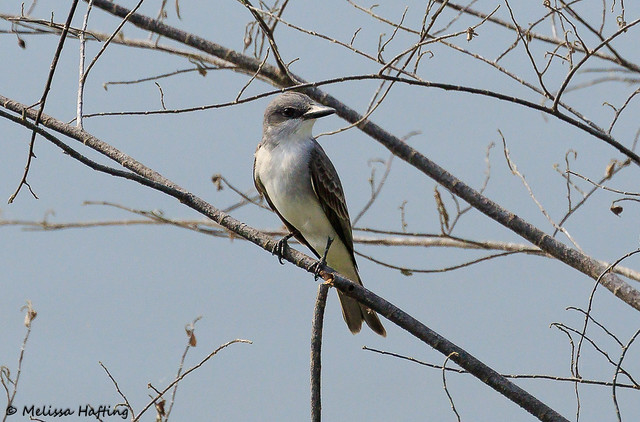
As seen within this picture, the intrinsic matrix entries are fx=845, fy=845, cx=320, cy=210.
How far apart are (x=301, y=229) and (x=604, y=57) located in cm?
177

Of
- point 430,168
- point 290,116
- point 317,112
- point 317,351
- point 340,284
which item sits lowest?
point 317,351

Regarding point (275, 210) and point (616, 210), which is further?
point (275, 210)

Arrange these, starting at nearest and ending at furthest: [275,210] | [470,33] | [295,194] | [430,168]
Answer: [470,33]
[430,168]
[295,194]
[275,210]

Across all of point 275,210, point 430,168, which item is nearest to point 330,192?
point 275,210

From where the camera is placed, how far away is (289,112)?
466cm

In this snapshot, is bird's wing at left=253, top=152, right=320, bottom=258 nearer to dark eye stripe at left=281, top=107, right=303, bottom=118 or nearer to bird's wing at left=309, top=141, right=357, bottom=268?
bird's wing at left=309, top=141, right=357, bottom=268

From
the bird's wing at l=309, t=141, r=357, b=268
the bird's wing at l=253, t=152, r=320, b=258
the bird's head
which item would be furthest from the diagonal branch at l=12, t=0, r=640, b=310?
the bird's wing at l=253, t=152, r=320, b=258

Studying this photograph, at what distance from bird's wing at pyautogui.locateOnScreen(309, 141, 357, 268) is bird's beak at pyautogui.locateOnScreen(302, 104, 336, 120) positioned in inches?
8.8

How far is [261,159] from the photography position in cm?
464

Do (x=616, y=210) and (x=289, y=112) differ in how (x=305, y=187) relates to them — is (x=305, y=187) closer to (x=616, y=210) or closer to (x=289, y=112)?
(x=289, y=112)

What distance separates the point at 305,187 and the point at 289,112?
17.9 inches

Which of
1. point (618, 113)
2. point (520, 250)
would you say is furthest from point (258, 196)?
point (618, 113)

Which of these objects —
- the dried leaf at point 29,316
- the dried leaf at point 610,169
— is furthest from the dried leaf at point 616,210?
the dried leaf at point 29,316

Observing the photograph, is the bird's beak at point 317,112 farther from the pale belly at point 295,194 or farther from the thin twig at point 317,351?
the thin twig at point 317,351
